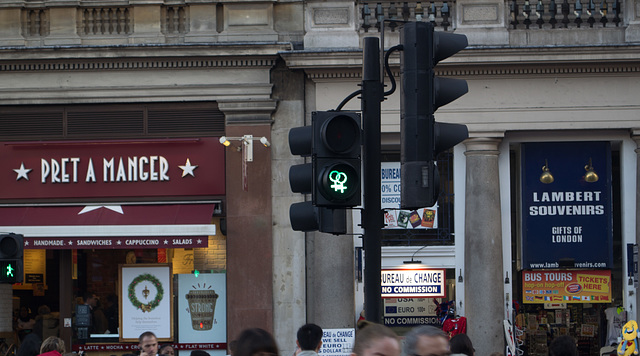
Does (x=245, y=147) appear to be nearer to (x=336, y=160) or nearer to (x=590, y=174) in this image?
(x=590, y=174)

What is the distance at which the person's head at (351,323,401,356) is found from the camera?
6.01 metres

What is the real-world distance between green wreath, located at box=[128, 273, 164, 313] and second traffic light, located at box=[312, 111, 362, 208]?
1189 cm

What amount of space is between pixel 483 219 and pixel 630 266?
2840 mm

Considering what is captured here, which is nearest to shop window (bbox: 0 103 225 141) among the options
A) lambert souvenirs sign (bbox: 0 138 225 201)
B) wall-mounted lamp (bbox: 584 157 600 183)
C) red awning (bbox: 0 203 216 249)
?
lambert souvenirs sign (bbox: 0 138 225 201)

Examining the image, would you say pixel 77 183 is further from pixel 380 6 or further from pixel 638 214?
pixel 638 214

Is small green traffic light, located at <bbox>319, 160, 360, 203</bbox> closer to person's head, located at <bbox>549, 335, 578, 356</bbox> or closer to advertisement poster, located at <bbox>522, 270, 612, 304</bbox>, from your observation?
person's head, located at <bbox>549, 335, 578, 356</bbox>

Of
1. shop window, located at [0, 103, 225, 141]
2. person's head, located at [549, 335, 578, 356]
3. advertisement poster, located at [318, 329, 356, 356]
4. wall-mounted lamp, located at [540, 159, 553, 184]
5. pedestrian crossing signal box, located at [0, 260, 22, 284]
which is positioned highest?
shop window, located at [0, 103, 225, 141]

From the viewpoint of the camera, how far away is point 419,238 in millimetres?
19688

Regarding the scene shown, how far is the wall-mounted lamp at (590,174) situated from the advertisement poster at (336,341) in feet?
22.1

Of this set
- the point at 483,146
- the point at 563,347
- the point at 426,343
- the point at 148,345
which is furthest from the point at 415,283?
the point at 426,343

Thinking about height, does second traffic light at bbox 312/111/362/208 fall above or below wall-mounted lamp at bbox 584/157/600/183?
below

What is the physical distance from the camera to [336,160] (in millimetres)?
8250

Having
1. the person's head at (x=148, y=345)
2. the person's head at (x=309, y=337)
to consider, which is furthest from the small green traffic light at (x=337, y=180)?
the person's head at (x=148, y=345)

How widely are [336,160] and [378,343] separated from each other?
8.14 feet
